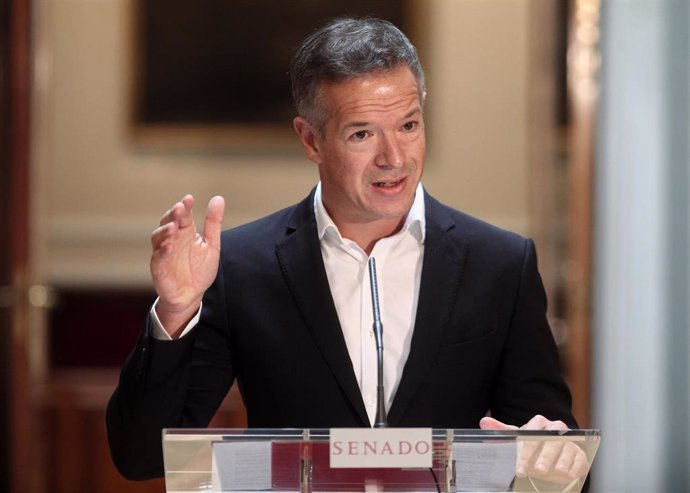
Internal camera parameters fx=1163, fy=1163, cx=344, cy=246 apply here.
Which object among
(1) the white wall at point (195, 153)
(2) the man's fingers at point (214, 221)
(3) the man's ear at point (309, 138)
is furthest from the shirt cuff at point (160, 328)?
(1) the white wall at point (195, 153)

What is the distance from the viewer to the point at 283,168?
543 centimetres

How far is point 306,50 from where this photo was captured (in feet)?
6.58

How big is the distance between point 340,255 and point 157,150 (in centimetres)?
340

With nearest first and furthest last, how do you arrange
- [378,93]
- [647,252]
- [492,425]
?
1. [492,425]
2. [378,93]
3. [647,252]

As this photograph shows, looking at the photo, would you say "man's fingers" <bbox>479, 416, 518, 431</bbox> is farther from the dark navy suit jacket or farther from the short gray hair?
the short gray hair

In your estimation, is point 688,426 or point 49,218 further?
point 49,218

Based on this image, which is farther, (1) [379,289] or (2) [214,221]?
(1) [379,289]

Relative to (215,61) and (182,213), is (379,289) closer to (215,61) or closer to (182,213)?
(182,213)

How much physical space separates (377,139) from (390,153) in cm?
4

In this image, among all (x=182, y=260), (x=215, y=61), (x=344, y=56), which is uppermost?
(x=215, y=61)

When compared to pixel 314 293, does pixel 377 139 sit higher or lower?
higher

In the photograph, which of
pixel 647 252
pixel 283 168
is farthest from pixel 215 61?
pixel 647 252

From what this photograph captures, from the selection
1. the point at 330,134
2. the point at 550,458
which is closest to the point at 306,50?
A: the point at 330,134

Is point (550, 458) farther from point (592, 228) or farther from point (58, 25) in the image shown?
point (58, 25)
